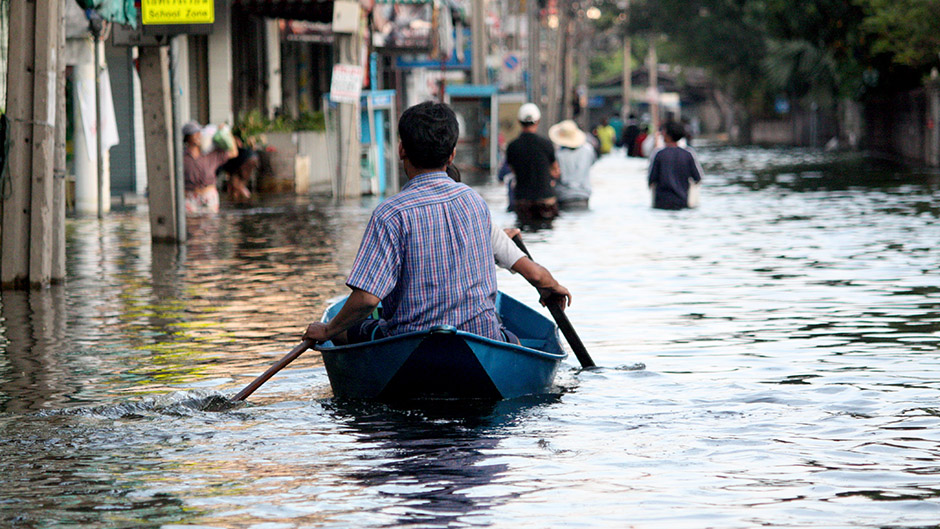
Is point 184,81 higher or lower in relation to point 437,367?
higher

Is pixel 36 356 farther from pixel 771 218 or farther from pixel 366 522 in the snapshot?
pixel 771 218

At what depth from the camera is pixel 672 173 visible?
23234 mm

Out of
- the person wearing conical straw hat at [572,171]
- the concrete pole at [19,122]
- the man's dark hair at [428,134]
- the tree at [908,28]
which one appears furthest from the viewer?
the tree at [908,28]

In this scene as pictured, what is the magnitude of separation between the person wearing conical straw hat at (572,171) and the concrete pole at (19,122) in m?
11.5

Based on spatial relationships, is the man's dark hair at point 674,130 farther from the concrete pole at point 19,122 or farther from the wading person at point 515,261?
the wading person at point 515,261

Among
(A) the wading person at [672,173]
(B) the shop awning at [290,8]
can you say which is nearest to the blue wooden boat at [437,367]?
(A) the wading person at [672,173]

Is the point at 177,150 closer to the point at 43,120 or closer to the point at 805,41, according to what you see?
the point at 43,120

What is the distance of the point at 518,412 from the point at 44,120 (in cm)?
673

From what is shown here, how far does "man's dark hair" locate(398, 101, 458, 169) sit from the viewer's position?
715cm

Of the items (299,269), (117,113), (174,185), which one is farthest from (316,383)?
(117,113)

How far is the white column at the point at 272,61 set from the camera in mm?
33000

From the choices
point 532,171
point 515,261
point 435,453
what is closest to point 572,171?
point 532,171

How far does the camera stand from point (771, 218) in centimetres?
Result: 2162

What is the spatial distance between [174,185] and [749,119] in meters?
74.1
